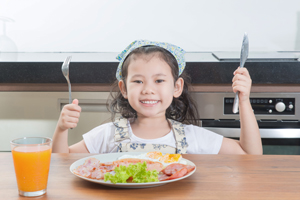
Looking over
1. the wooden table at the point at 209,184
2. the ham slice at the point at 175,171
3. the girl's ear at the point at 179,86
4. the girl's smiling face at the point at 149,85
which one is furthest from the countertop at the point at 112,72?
the ham slice at the point at 175,171

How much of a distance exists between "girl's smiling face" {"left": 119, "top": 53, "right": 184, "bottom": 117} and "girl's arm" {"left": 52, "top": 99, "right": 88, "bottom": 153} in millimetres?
264

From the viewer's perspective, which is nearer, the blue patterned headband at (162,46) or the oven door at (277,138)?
the blue patterned headband at (162,46)

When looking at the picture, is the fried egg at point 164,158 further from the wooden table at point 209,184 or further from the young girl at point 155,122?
the young girl at point 155,122

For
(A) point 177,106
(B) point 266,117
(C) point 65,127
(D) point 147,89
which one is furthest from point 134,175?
(B) point 266,117

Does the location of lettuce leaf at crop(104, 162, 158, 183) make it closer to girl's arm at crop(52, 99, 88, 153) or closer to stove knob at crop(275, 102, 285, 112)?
girl's arm at crop(52, 99, 88, 153)

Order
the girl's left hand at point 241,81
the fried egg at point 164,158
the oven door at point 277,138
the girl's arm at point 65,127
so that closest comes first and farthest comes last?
the fried egg at point 164,158 < the girl's arm at point 65,127 < the girl's left hand at point 241,81 < the oven door at point 277,138

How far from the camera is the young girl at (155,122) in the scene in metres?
1.20

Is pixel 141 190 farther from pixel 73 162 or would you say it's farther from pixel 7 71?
pixel 7 71

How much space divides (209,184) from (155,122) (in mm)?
686

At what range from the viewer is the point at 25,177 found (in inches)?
24.9

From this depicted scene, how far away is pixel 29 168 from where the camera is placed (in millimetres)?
636

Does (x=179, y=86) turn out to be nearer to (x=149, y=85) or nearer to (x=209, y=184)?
(x=149, y=85)

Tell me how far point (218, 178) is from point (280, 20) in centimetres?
188

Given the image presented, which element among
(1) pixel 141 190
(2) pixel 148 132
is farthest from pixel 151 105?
(1) pixel 141 190
